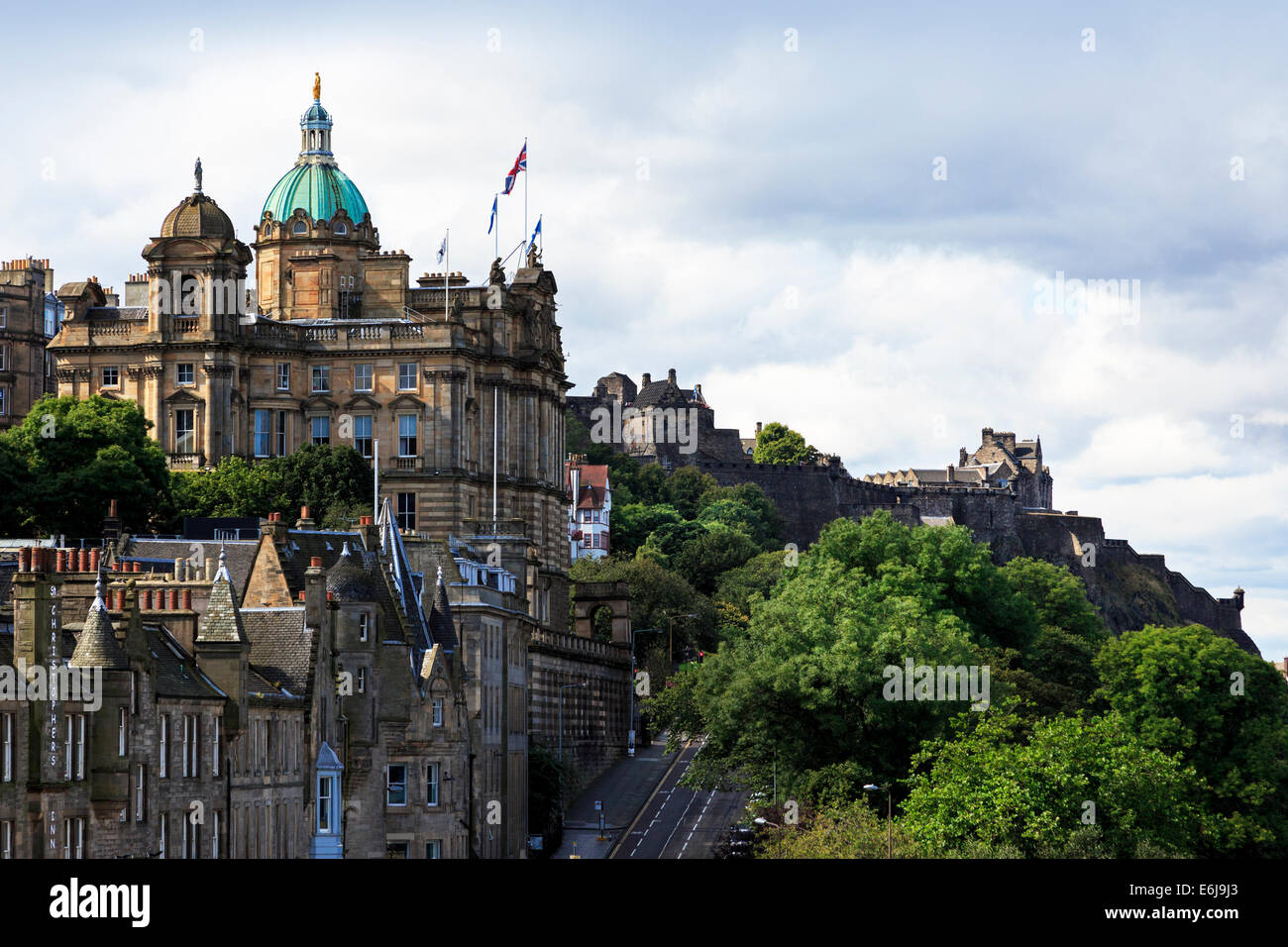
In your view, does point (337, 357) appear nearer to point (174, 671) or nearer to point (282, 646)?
point (282, 646)

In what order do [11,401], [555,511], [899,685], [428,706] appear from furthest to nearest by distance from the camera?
[11,401]
[555,511]
[899,685]
[428,706]

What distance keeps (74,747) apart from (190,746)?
22.7ft

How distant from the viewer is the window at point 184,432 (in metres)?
124

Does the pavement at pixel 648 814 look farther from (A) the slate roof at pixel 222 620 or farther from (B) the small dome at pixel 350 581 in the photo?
(A) the slate roof at pixel 222 620

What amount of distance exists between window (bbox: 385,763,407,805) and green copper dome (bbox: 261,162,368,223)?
202 feet

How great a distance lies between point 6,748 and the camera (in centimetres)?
5066

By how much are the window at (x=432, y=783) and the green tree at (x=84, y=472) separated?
26.9m

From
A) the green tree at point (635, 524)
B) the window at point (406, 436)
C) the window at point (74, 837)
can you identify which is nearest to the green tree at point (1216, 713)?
the window at point (406, 436)

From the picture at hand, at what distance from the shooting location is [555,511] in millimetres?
134500

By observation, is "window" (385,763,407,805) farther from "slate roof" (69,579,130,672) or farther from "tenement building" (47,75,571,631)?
"tenement building" (47,75,571,631)

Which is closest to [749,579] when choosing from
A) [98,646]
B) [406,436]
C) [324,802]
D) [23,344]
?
[406,436]

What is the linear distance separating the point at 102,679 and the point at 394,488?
231 ft
